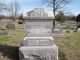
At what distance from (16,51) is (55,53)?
6.36 feet

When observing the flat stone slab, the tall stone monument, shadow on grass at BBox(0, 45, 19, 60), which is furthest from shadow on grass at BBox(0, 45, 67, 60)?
the flat stone slab

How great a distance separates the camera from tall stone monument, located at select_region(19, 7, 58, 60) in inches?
279

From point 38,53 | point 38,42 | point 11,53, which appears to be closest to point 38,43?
point 38,42

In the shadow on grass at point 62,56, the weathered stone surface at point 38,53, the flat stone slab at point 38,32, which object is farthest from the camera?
the shadow on grass at point 62,56

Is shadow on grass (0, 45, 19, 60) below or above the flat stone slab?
below

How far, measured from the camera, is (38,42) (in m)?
7.36

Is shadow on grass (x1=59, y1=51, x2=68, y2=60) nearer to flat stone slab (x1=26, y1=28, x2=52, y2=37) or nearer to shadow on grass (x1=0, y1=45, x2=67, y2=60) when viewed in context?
shadow on grass (x1=0, y1=45, x2=67, y2=60)

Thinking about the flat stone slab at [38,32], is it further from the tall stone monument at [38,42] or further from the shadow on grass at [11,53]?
the shadow on grass at [11,53]

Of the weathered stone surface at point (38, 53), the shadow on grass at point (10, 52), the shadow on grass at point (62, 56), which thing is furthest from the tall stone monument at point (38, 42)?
the shadow on grass at point (62, 56)

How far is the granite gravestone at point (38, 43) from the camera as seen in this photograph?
7078 millimetres

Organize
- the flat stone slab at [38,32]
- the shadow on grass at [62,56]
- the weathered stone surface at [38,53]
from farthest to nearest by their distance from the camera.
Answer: the shadow on grass at [62,56] < the flat stone slab at [38,32] < the weathered stone surface at [38,53]

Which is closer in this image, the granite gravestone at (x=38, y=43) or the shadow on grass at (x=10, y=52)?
the granite gravestone at (x=38, y=43)

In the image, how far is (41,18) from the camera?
7461 mm

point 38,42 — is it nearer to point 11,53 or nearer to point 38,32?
point 38,32
